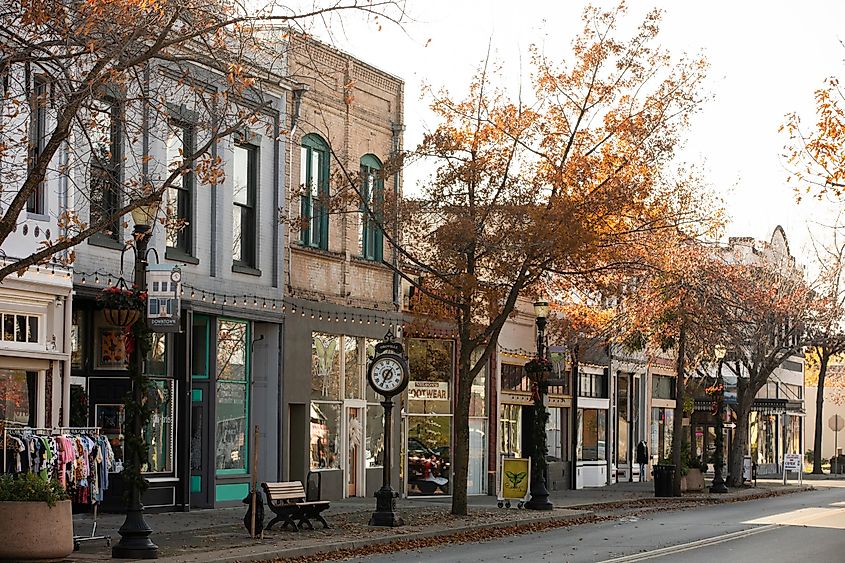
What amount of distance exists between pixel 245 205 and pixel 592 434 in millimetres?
23168

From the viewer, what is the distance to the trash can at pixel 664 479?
138ft

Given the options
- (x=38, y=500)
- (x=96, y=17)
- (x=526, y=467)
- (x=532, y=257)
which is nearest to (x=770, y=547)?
(x=532, y=257)

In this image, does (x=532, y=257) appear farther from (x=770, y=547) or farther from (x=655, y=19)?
(x=770, y=547)

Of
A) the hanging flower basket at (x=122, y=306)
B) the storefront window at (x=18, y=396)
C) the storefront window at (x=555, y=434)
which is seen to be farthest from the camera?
the storefront window at (x=555, y=434)

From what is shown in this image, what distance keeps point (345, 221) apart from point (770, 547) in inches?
546

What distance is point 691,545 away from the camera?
23.5 metres

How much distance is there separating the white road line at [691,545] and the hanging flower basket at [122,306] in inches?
294

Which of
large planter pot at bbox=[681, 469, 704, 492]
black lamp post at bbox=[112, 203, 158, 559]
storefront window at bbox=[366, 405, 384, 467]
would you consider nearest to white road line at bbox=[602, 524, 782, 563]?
black lamp post at bbox=[112, 203, 158, 559]

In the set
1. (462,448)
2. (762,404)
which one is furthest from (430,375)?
(762,404)

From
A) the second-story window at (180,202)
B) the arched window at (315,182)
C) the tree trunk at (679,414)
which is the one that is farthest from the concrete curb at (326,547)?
the tree trunk at (679,414)

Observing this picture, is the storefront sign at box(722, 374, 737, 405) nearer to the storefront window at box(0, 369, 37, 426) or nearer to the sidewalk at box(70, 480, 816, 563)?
the sidewalk at box(70, 480, 816, 563)

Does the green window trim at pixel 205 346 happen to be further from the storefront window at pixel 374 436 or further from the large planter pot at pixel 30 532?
the large planter pot at pixel 30 532

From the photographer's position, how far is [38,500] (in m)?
17.8

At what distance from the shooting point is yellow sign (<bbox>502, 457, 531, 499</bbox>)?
106 feet
